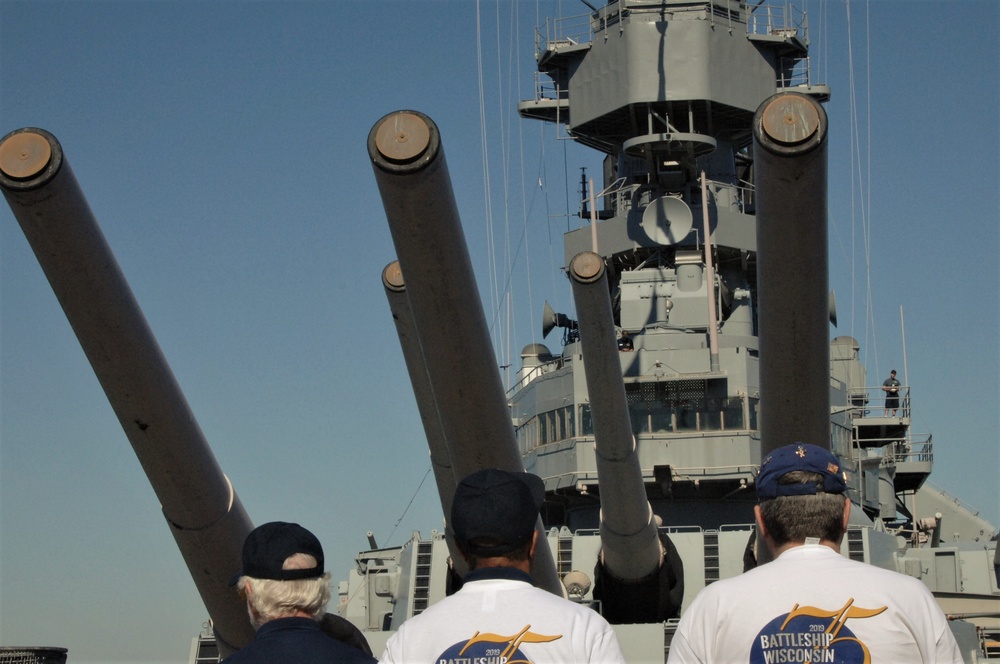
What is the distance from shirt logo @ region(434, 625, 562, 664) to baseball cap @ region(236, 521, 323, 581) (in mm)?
568

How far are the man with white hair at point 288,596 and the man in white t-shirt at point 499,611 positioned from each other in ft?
0.78

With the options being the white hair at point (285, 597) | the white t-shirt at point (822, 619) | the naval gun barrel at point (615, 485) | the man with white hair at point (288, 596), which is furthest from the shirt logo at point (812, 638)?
the naval gun barrel at point (615, 485)

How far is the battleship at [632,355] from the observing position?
16.1ft

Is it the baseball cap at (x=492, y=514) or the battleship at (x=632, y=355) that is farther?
the battleship at (x=632, y=355)

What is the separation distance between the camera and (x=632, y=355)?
50.2 ft

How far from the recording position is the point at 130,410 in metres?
5.33

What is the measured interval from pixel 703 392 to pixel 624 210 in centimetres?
319

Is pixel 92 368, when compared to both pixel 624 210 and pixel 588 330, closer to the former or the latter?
pixel 588 330

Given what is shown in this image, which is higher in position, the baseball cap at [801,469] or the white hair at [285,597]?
the baseball cap at [801,469]

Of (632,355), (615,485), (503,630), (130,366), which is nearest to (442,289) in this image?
(130,366)

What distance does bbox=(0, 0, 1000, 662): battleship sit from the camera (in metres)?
4.90

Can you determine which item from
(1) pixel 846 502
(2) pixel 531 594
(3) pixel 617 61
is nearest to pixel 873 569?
(1) pixel 846 502

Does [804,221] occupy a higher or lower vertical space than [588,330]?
higher

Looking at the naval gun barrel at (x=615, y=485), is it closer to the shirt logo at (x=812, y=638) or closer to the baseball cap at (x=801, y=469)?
the baseball cap at (x=801, y=469)
